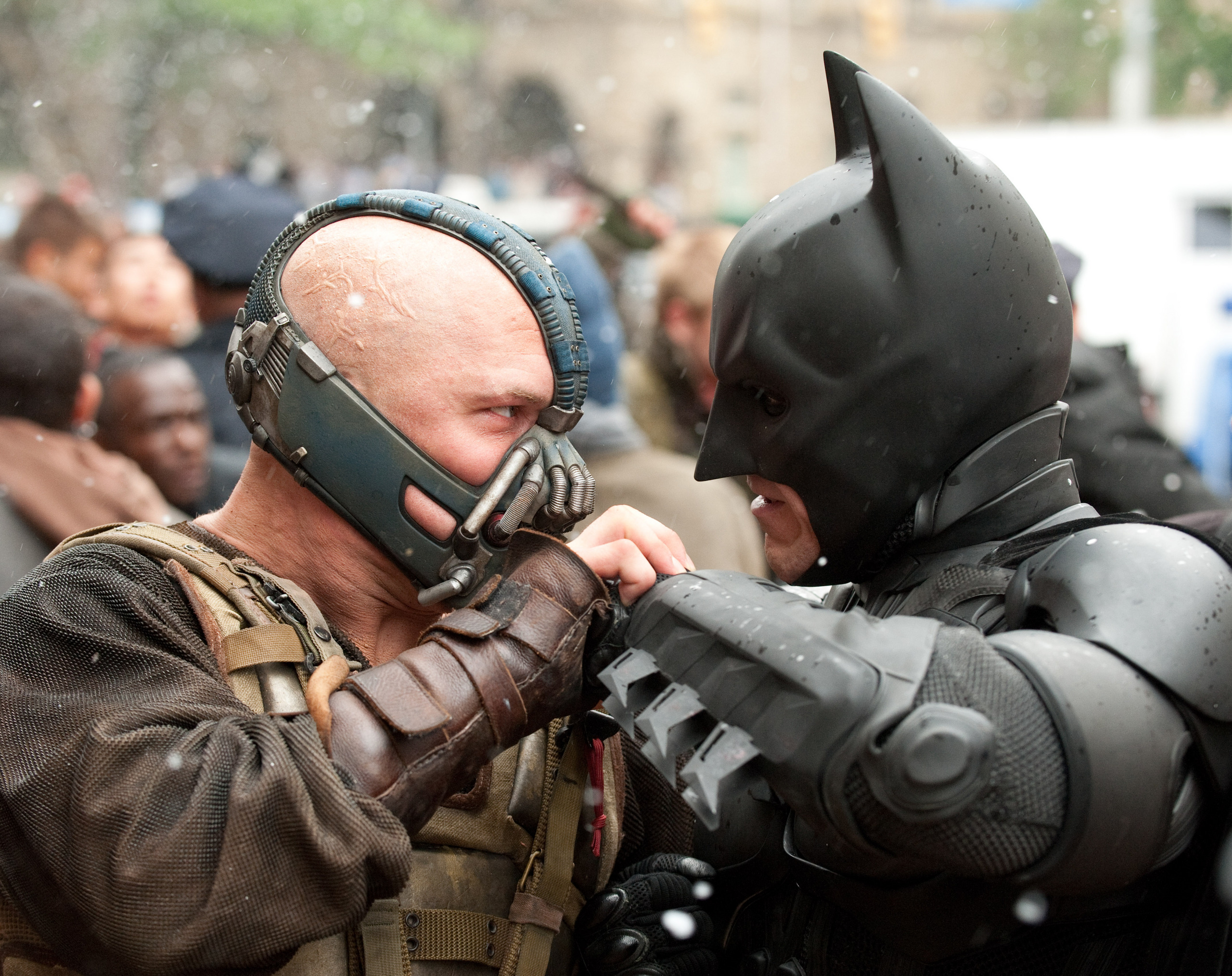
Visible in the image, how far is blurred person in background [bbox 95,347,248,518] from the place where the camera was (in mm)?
4457

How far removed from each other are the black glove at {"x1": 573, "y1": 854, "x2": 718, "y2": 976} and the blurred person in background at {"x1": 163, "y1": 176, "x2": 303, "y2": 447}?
2918 mm

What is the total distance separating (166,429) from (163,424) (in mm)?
19

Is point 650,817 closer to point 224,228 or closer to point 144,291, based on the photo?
point 224,228

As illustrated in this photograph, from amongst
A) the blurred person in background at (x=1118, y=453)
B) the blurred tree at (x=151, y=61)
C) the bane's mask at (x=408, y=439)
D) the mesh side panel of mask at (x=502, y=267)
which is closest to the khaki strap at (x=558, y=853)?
the bane's mask at (x=408, y=439)

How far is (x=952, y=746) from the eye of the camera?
1.33 m

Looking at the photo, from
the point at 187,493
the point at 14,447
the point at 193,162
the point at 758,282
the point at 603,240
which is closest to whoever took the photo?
the point at 758,282

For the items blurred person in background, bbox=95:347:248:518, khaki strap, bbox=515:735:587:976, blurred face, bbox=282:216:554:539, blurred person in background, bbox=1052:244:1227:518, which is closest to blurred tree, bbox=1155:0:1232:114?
blurred person in background, bbox=1052:244:1227:518

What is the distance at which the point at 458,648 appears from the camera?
1.75m

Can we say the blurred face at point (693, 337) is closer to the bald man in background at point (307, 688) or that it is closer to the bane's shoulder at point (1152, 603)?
the bald man in background at point (307, 688)

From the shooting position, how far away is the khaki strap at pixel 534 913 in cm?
196

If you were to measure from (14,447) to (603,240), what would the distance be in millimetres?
3550

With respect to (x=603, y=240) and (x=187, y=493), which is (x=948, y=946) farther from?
(x=603, y=240)

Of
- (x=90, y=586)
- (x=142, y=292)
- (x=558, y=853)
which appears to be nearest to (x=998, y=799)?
(x=558, y=853)

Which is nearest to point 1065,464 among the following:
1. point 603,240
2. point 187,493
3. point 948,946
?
point 948,946
